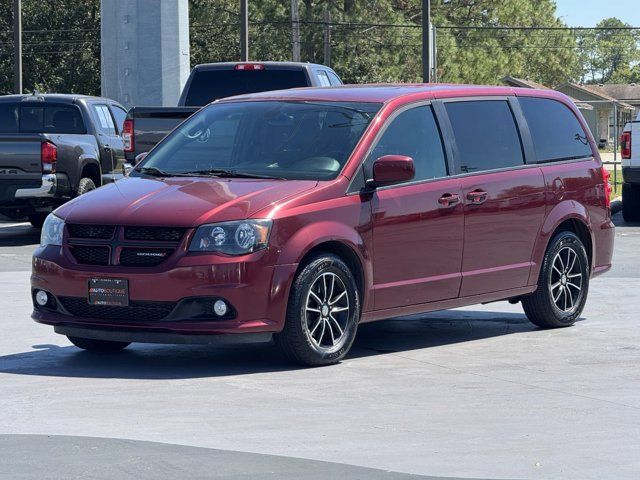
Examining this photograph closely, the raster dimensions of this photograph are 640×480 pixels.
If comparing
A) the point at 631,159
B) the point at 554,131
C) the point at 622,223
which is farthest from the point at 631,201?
the point at 554,131

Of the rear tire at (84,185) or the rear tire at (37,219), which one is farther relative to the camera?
the rear tire at (37,219)

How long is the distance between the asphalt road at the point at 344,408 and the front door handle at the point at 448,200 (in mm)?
1030

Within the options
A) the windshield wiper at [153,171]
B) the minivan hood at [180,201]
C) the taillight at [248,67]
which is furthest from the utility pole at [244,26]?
the minivan hood at [180,201]

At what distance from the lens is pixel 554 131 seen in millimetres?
11148

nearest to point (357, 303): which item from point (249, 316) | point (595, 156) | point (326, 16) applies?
point (249, 316)

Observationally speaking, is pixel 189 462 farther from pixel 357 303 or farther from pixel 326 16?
pixel 326 16

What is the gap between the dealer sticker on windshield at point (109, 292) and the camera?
8.60m

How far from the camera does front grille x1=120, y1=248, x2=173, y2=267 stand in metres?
8.55

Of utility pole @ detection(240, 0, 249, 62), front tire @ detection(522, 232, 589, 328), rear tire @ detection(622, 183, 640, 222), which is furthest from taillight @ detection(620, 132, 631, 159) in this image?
utility pole @ detection(240, 0, 249, 62)

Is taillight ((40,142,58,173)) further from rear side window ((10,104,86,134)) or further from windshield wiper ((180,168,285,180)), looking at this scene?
windshield wiper ((180,168,285,180))

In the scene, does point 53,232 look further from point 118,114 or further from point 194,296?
point 118,114

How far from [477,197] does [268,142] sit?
1563 millimetres

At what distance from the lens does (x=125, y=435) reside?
6.87m

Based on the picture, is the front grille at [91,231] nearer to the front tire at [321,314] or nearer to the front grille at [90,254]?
the front grille at [90,254]
